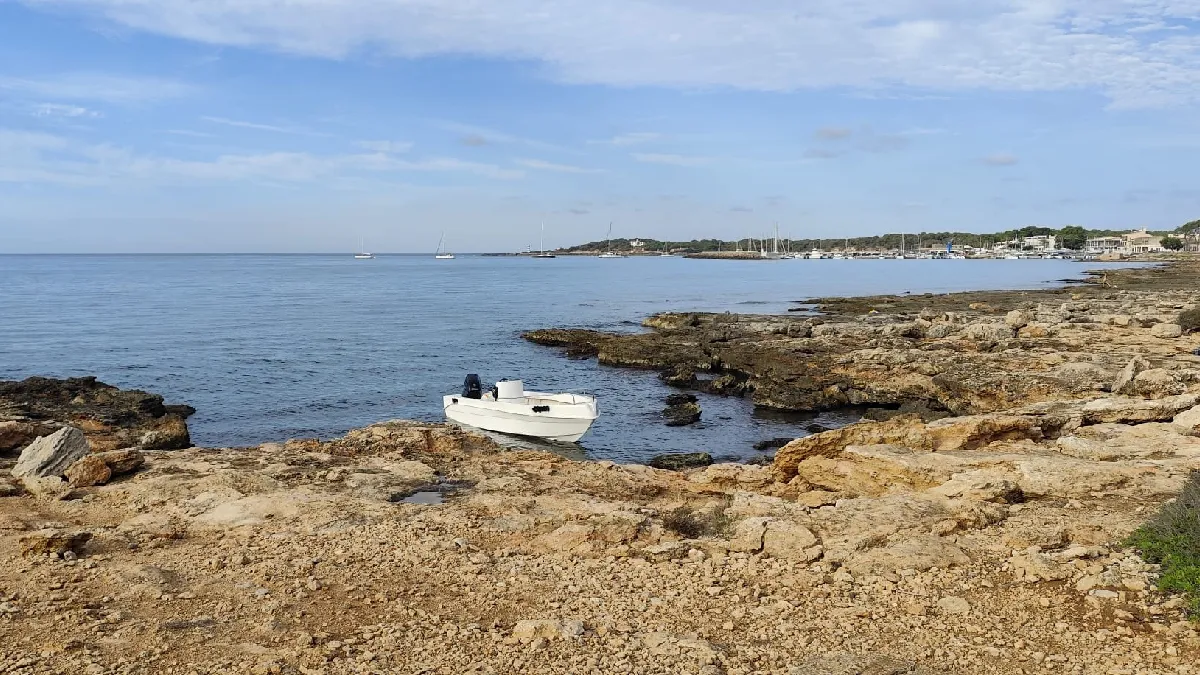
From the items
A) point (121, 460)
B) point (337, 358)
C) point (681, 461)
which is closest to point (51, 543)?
point (121, 460)

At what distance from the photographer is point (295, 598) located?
8867 mm

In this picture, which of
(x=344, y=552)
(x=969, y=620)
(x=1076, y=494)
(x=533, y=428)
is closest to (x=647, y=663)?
(x=969, y=620)

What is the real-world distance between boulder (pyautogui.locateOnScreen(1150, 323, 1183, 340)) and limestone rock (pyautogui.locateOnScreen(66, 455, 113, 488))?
38.7 meters

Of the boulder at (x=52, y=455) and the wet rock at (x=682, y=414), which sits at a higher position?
the boulder at (x=52, y=455)

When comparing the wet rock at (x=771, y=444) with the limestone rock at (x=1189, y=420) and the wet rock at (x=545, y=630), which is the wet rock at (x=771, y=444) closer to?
the limestone rock at (x=1189, y=420)

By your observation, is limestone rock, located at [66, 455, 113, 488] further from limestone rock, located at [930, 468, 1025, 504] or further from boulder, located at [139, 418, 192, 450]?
limestone rock, located at [930, 468, 1025, 504]

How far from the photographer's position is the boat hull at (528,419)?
24281mm

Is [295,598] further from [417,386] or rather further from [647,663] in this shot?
[417,386]

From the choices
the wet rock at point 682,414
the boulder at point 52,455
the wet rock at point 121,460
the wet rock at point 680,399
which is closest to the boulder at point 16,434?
the boulder at point 52,455

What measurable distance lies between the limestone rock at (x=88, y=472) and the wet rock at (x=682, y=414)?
1709 cm

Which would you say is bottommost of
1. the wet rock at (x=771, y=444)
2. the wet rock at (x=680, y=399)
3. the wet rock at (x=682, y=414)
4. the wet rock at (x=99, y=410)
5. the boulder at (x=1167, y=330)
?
the wet rock at (x=771, y=444)

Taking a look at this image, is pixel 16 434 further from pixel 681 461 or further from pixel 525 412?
pixel 681 461

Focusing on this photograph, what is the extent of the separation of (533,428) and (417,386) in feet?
37.7

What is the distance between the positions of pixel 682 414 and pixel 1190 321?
25.0 m
